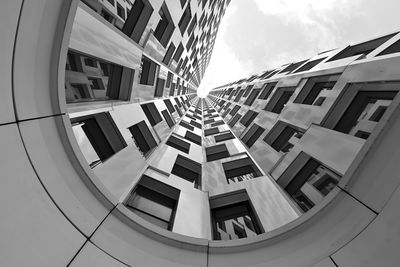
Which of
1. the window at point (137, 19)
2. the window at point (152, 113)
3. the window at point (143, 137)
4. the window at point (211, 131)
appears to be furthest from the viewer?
the window at point (211, 131)

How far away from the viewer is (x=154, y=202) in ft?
32.1

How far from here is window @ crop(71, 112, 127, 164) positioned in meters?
7.92

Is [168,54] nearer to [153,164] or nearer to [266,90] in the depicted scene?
[266,90]

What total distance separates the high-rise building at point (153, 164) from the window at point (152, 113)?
0.29 ft

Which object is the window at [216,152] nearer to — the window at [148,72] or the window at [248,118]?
the window at [248,118]

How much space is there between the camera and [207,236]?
8.48 metres

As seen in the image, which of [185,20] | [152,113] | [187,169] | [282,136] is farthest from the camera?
[185,20]

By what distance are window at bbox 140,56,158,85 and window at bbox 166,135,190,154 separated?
511 cm

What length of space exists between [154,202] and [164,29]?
1207cm

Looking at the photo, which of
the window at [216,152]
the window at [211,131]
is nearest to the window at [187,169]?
the window at [216,152]

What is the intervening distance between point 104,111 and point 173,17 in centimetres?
950

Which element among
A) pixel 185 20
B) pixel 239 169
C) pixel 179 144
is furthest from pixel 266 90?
pixel 179 144

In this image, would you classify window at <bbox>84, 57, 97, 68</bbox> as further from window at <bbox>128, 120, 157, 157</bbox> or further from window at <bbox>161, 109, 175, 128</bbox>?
window at <bbox>161, 109, 175, 128</bbox>

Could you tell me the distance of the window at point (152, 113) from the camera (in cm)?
1438
